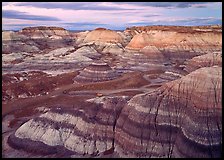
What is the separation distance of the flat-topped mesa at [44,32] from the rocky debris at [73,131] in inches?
4258

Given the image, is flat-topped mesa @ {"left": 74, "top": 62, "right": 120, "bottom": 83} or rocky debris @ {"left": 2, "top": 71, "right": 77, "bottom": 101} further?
flat-topped mesa @ {"left": 74, "top": 62, "right": 120, "bottom": 83}

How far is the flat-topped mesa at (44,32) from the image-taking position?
134 meters

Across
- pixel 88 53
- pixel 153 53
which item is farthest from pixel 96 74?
pixel 88 53

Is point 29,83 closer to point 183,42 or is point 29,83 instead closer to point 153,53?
point 153,53

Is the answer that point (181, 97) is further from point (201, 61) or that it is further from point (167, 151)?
point (201, 61)

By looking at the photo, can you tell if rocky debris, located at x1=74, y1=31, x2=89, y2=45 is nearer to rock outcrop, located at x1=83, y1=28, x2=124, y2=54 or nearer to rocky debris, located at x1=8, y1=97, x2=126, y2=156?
rock outcrop, located at x1=83, y1=28, x2=124, y2=54

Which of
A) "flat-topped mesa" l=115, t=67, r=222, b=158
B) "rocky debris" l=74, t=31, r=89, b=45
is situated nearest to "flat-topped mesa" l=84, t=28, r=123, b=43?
"rocky debris" l=74, t=31, r=89, b=45

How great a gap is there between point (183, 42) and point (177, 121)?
185ft

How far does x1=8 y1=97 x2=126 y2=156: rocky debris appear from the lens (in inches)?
1055

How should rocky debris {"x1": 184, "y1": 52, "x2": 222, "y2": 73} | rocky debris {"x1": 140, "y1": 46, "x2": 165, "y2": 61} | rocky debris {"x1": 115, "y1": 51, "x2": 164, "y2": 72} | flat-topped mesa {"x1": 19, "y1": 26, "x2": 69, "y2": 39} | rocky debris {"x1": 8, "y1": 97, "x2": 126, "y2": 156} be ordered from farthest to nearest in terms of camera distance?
1. flat-topped mesa {"x1": 19, "y1": 26, "x2": 69, "y2": 39}
2. rocky debris {"x1": 140, "y1": 46, "x2": 165, "y2": 61}
3. rocky debris {"x1": 115, "y1": 51, "x2": 164, "y2": 72}
4. rocky debris {"x1": 184, "y1": 52, "x2": 222, "y2": 73}
5. rocky debris {"x1": 8, "y1": 97, "x2": 126, "y2": 156}

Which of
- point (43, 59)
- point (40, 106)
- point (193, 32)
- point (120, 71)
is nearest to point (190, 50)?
point (193, 32)

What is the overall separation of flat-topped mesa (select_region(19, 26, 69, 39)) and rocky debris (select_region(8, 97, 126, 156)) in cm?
10816

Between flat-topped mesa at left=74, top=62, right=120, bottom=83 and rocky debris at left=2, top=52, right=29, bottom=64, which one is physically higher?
rocky debris at left=2, top=52, right=29, bottom=64

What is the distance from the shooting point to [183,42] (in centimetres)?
7912
